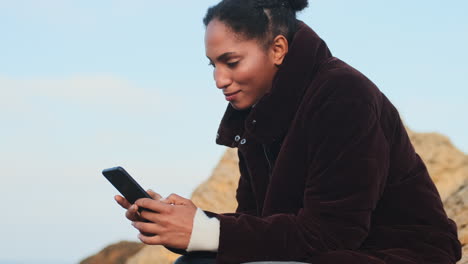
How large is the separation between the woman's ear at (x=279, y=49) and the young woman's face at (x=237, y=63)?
0.02 metres

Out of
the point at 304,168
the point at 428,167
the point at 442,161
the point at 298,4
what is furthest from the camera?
the point at 442,161

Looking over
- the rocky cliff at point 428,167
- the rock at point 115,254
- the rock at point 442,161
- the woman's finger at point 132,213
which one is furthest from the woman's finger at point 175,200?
the rock at point 442,161

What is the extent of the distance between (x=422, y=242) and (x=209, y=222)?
2.91 feet

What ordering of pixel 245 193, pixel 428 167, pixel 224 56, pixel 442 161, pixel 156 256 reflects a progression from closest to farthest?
pixel 224 56
pixel 245 193
pixel 156 256
pixel 428 167
pixel 442 161

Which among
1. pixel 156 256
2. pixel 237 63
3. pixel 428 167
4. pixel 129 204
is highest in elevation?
pixel 237 63

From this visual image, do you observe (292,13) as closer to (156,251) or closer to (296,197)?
(296,197)

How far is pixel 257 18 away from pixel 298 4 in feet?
0.97

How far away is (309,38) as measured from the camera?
3.19 m

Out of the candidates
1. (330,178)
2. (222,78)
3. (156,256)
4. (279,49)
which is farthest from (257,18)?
(156,256)

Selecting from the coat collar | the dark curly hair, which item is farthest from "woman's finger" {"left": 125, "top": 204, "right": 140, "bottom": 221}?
the dark curly hair

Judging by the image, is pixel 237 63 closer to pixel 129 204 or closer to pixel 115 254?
pixel 129 204

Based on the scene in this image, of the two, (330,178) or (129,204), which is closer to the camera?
(330,178)

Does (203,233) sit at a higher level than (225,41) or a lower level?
lower

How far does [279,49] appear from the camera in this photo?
3188 millimetres
